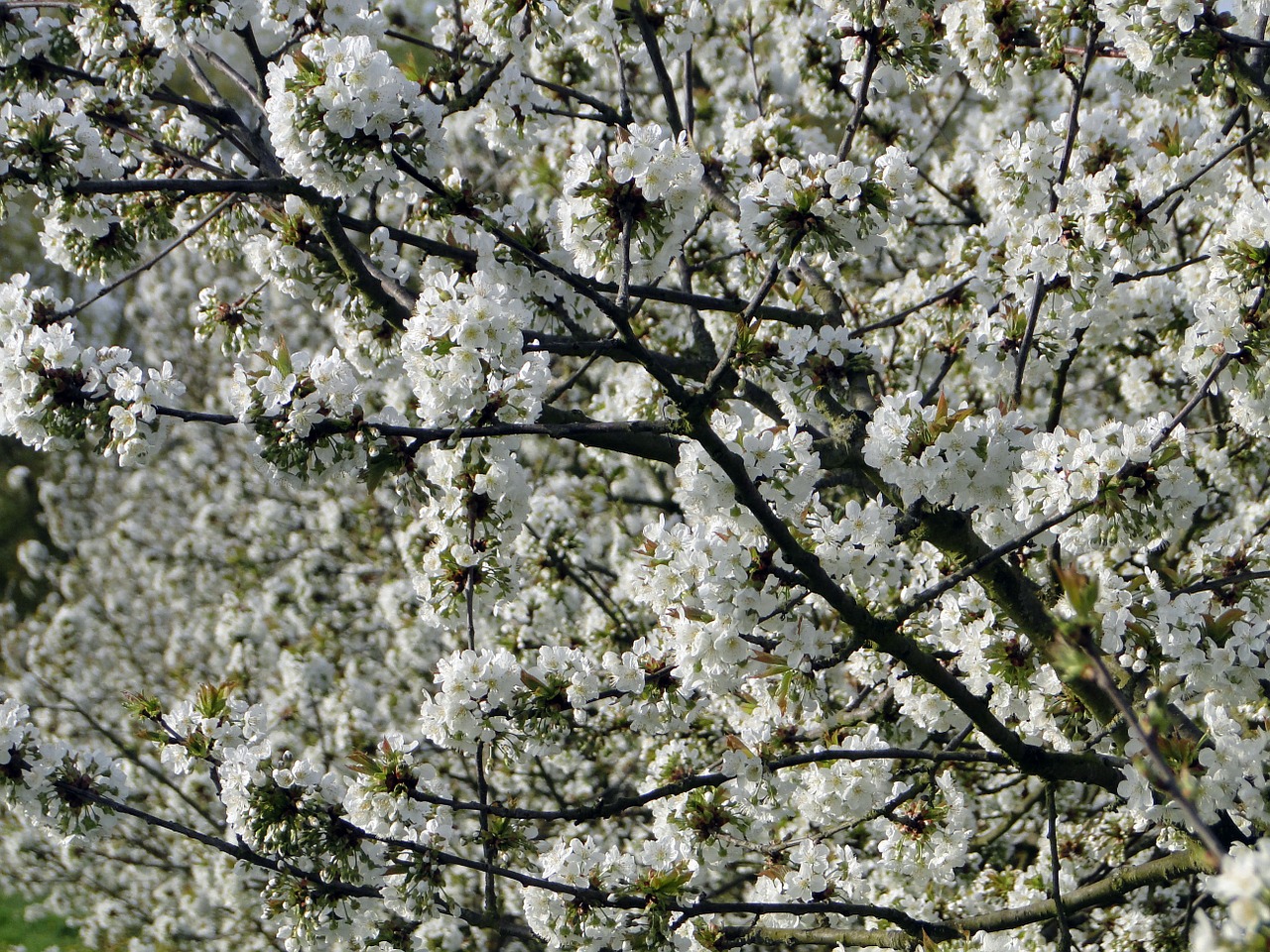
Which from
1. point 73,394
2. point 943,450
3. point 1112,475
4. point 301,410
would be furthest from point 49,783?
point 1112,475

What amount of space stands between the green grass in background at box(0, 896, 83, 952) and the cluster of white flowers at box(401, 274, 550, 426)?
951 centimetres

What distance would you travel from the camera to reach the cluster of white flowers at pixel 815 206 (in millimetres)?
2473

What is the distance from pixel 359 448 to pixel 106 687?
30.9 feet

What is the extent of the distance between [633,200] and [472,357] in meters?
0.56

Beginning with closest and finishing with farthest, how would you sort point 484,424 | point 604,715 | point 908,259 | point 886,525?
point 484,424 → point 886,525 → point 604,715 → point 908,259

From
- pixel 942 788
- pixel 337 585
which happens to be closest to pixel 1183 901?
pixel 942 788

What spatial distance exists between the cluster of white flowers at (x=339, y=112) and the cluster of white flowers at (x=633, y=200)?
1.47ft

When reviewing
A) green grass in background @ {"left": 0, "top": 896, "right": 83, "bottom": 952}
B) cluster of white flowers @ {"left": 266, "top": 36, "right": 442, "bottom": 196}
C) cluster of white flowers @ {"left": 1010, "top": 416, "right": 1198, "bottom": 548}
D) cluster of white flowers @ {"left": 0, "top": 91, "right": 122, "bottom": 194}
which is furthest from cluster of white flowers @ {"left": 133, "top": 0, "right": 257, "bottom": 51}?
green grass in background @ {"left": 0, "top": 896, "right": 83, "bottom": 952}

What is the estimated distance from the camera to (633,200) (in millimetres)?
2551

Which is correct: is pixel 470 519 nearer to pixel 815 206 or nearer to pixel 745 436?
pixel 745 436

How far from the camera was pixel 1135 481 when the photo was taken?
2582 mm

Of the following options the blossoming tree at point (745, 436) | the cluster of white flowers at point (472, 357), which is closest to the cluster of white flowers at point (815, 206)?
the blossoming tree at point (745, 436)

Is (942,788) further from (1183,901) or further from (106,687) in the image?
(106,687)

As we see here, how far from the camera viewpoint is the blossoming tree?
8.41 ft
